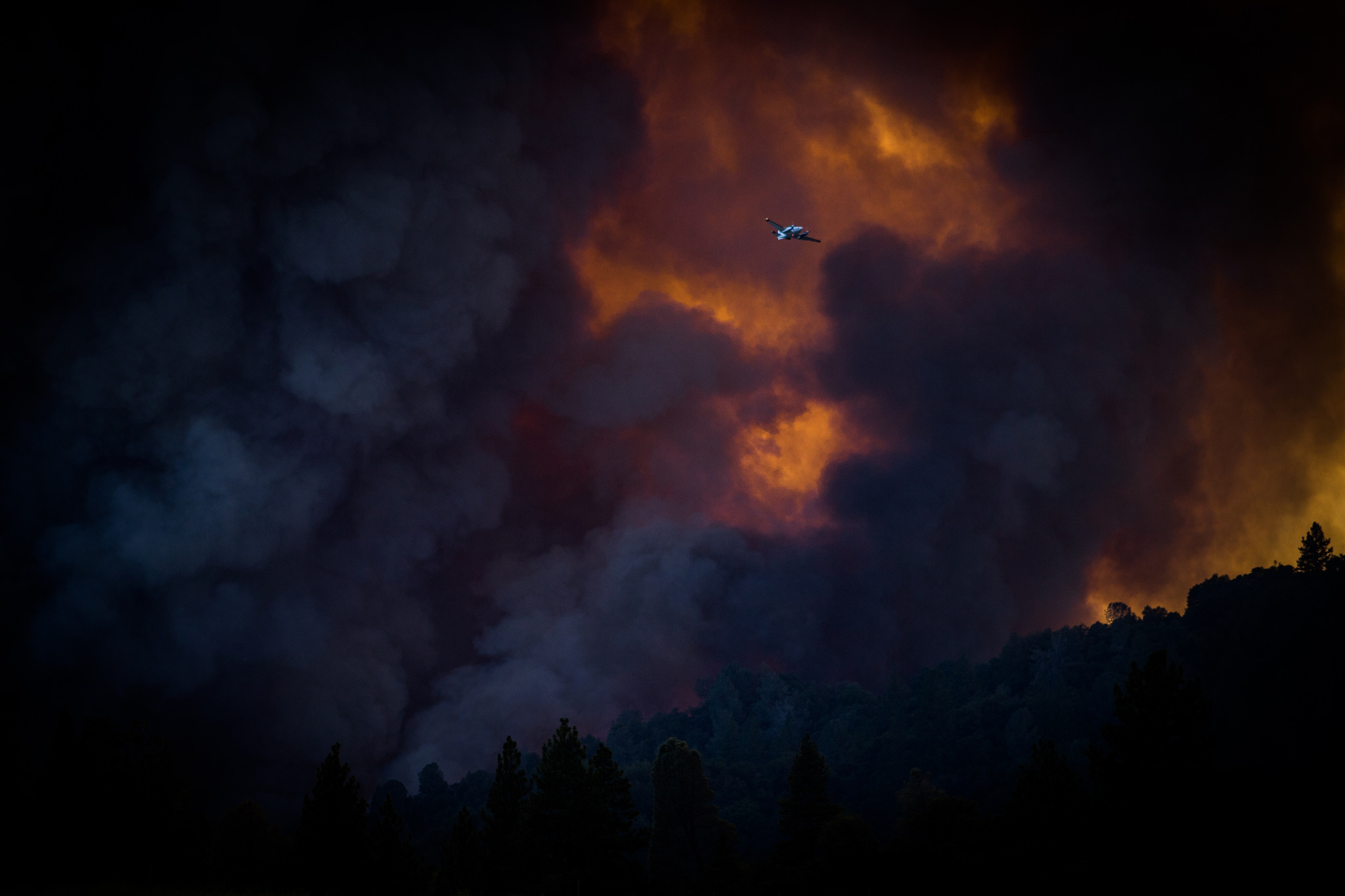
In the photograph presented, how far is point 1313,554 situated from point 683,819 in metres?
123

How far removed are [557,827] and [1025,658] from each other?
134 metres


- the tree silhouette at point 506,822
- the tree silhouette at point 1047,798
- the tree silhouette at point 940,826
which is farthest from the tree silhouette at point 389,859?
the tree silhouette at point 1047,798

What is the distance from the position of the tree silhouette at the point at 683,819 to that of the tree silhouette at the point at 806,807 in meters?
5.64

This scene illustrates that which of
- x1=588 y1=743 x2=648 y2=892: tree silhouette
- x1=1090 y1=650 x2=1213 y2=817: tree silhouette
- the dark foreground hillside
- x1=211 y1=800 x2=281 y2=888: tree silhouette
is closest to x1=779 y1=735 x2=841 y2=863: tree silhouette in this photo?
the dark foreground hillside

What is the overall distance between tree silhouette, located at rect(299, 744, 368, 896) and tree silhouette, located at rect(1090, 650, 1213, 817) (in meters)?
55.5

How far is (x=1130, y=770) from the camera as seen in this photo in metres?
68.3

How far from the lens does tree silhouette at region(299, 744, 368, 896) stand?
56.4 meters

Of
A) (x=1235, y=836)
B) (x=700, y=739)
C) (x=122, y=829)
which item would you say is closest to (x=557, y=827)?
(x=122, y=829)

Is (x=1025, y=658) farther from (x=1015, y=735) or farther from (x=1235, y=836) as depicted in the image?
(x=1235, y=836)

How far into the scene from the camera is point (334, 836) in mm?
57875

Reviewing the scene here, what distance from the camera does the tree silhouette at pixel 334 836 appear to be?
5641cm

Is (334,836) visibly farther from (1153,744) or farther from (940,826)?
(1153,744)

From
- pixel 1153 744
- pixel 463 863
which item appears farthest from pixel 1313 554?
pixel 463 863

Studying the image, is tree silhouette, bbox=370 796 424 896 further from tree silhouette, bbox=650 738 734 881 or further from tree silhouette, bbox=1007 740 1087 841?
tree silhouette, bbox=1007 740 1087 841
